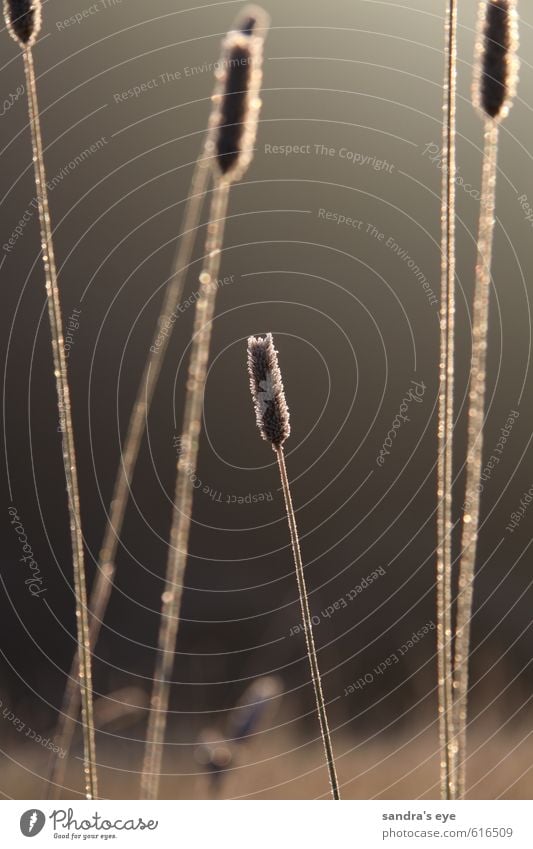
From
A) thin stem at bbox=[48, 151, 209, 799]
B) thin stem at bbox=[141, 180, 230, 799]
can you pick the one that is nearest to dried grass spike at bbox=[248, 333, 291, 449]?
thin stem at bbox=[141, 180, 230, 799]

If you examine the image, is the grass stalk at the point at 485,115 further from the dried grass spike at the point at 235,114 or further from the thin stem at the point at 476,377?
the dried grass spike at the point at 235,114

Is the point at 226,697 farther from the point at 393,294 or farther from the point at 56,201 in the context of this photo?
the point at 56,201

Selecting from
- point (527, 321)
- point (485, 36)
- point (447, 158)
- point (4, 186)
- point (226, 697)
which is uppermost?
point (4, 186)

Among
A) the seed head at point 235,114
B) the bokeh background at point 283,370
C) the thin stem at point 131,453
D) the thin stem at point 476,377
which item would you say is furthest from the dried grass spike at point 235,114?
the bokeh background at point 283,370

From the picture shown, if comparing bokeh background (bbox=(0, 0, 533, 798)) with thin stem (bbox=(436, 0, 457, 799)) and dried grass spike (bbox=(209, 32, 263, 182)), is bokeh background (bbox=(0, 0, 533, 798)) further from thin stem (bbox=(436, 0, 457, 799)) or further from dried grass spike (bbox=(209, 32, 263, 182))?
dried grass spike (bbox=(209, 32, 263, 182))

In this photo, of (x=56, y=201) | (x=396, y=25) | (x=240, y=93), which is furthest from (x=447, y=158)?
(x=56, y=201)

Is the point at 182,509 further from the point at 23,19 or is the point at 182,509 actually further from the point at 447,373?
the point at 23,19

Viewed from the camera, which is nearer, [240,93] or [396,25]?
[240,93]

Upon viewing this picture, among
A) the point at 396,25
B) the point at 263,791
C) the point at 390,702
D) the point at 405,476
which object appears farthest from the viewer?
the point at 405,476
